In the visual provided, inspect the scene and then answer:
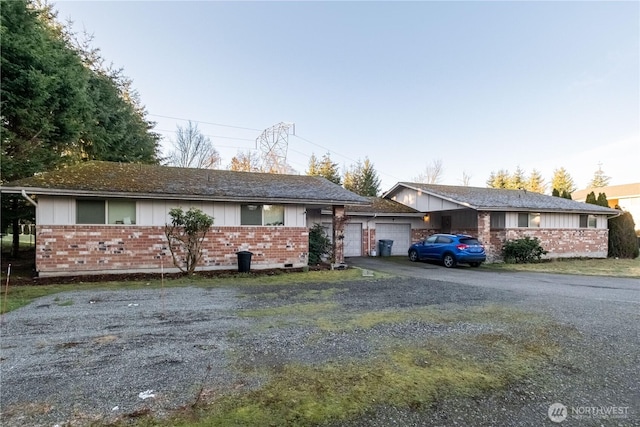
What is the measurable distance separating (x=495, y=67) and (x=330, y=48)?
351 inches

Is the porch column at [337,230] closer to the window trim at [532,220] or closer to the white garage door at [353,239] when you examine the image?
the white garage door at [353,239]

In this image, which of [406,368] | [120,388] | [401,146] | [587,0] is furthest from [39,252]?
[401,146]

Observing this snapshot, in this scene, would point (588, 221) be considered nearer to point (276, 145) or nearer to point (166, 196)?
point (166, 196)

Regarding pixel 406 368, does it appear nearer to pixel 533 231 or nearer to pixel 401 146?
pixel 533 231

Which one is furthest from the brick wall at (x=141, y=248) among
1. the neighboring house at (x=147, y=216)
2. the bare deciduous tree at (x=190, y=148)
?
the bare deciduous tree at (x=190, y=148)

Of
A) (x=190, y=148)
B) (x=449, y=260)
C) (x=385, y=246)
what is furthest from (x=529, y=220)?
(x=190, y=148)

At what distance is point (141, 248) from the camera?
35.1 feet

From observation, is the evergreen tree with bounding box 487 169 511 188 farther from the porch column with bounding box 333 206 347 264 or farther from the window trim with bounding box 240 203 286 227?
the window trim with bounding box 240 203 286 227

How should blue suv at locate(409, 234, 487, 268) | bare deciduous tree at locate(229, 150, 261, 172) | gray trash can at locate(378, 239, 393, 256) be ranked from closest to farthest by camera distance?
blue suv at locate(409, 234, 487, 268)
gray trash can at locate(378, 239, 393, 256)
bare deciduous tree at locate(229, 150, 261, 172)

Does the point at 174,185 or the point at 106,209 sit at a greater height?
the point at 174,185

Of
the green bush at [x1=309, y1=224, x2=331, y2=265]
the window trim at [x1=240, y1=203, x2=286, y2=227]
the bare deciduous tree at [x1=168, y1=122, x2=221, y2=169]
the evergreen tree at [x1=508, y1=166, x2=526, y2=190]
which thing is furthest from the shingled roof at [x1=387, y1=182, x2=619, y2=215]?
the evergreen tree at [x1=508, y1=166, x2=526, y2=190]

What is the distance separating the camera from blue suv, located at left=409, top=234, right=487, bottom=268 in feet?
46.1

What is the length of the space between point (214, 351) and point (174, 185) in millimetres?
8924

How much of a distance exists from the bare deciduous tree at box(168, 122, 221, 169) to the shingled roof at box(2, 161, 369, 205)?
17480 mm
